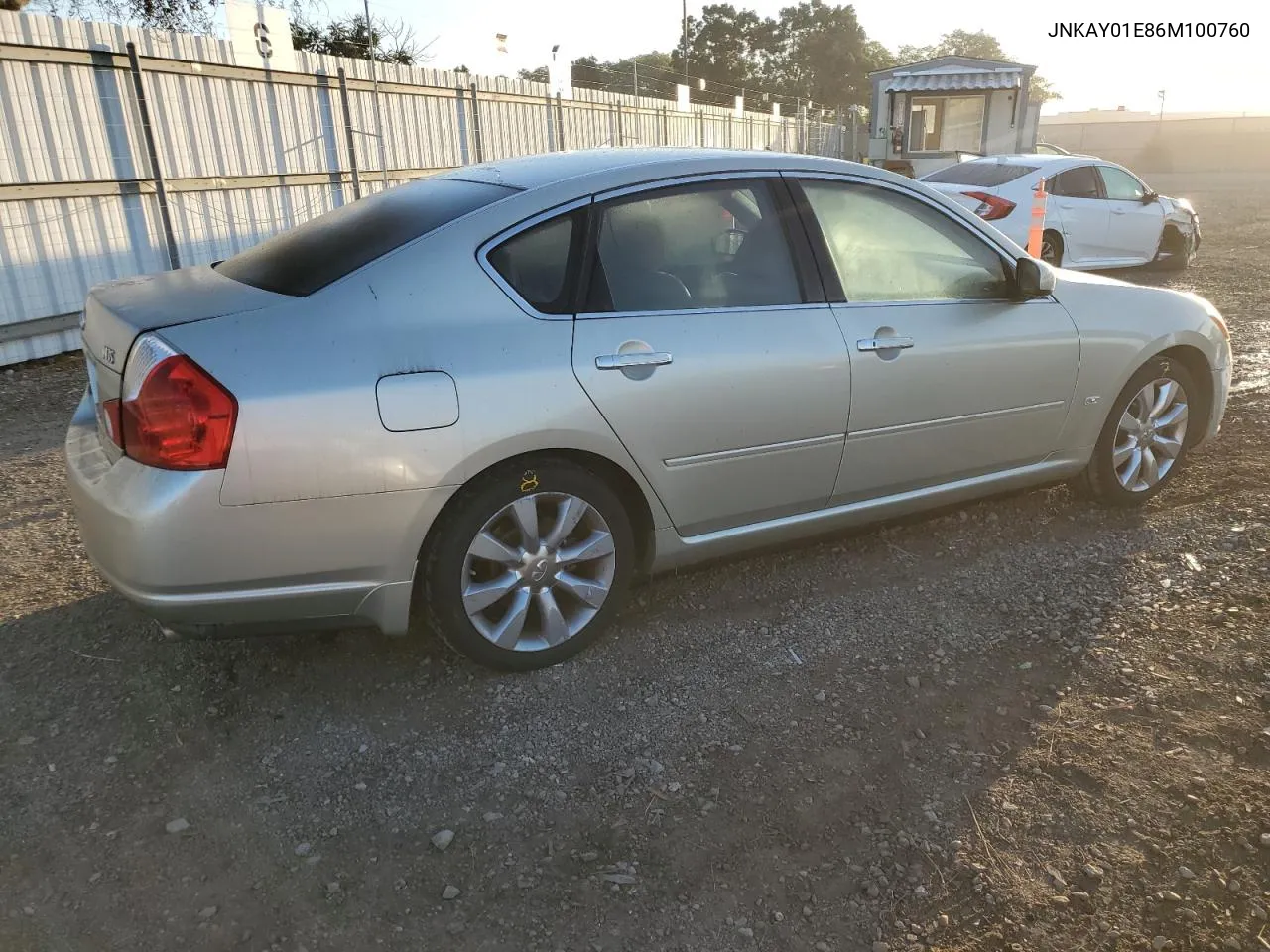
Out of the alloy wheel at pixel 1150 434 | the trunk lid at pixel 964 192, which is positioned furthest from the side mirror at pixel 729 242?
the trunk lid at pixel 964 192

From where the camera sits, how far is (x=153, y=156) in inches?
334

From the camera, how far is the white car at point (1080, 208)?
10.7 metres

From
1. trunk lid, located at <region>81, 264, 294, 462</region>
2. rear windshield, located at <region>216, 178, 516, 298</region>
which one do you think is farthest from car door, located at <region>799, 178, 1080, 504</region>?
trunk lid, located at <region>81, 264, 294, 462</region>

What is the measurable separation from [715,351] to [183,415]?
64.9 inches

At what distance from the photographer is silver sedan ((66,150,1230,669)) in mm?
2656

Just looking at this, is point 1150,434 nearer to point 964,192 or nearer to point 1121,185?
point 964,192

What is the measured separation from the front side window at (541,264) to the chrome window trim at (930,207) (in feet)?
3.23

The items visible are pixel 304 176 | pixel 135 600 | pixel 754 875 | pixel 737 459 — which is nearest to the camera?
pixel 754 875

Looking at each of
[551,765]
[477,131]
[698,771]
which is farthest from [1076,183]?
[551,765]

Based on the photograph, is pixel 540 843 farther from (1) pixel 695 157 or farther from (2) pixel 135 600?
(1) pixel 695 157

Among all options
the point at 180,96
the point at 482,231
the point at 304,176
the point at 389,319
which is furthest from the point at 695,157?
the point at 304,176

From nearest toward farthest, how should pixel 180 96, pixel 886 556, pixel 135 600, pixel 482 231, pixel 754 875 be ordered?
1. pixel 754 875
2. pixel 135 600
3. pixel 482 231
4. pixel 886 556
5. pixel 180 96

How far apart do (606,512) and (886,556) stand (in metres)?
1.53

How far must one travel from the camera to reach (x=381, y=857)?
2.45m
